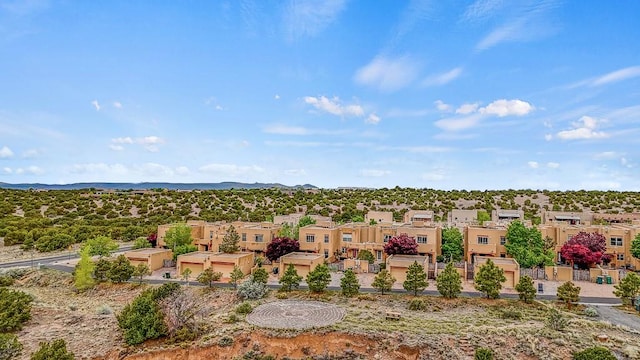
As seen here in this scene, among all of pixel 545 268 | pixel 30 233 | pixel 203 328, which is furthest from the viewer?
pixel 30 233

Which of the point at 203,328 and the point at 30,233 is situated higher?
the point at 30,233

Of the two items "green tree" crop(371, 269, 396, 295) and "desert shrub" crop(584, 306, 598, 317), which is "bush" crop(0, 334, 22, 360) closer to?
"green tree" crop(371, 269, 396, 295)

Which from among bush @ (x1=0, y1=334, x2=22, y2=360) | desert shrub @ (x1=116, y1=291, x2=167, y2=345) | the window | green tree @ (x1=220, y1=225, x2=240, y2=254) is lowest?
bush @ (x1=0, y1=334, x2=22, y2=360)

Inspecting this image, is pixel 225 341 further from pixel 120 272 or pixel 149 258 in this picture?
pixel 149 258

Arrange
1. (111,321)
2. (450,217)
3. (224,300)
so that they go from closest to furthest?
(111,321) < (224,300) < (450,217)

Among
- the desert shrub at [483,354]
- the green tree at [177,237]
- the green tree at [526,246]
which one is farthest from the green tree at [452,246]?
the green tree at [177,237]

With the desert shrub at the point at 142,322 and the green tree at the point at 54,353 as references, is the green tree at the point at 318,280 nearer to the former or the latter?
the desert shrub at the point at 142,322

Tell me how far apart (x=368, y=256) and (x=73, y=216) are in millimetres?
58002

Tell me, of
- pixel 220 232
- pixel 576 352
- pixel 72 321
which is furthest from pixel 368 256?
pixel 72 321

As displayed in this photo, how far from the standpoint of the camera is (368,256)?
151ft

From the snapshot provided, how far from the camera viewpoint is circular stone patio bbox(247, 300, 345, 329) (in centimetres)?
2895

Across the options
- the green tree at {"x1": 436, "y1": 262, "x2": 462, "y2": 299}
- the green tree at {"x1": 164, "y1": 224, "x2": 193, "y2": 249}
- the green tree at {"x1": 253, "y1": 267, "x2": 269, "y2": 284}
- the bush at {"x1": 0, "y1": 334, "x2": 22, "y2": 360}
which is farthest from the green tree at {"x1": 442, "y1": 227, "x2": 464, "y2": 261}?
the bush at {"x1": 0, "y1": 334, "x2": 22, "y2": 360}

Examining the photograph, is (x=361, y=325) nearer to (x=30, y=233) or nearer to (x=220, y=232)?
(x=220, y=232)

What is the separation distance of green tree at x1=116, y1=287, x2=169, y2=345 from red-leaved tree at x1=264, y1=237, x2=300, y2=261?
17380 millimetres
